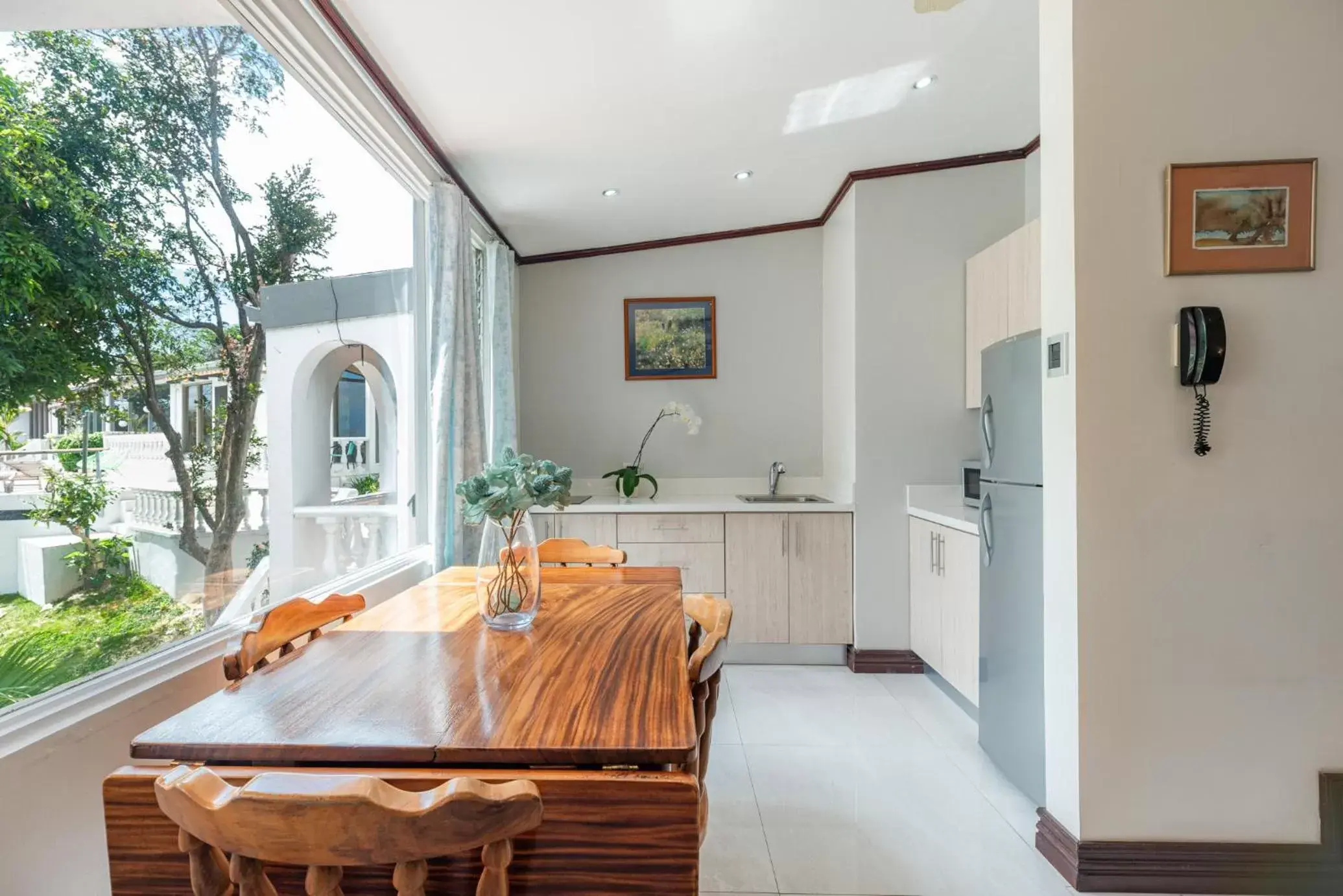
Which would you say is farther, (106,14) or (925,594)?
(925,594)

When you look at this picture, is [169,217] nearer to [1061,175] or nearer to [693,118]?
[693,118]

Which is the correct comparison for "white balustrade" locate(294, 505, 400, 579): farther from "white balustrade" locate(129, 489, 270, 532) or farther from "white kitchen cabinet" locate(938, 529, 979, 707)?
"white kitchen cabinet" locate(938, 529, 979, 707)

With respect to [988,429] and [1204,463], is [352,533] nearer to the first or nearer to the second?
[988,429]

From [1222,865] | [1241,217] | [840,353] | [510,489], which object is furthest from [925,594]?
[510,489]

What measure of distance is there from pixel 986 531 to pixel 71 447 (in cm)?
266

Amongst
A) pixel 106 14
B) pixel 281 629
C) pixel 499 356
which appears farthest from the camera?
pixel 499 356

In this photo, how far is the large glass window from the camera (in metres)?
1.17

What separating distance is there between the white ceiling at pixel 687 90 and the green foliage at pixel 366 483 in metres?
1.45

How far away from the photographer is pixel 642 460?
4250 millimetres

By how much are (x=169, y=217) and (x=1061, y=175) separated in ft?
7.70

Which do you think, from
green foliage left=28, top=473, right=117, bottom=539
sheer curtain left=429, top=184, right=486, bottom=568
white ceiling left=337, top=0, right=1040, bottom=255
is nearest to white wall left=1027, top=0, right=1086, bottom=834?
white ceiling left=337, top=0, right=1040, bottom=255

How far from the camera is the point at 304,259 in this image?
2.07 metres

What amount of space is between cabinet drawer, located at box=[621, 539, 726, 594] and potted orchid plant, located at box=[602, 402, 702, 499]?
43 centimetres

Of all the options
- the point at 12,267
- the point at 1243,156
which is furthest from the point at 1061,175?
the point at 12,267
